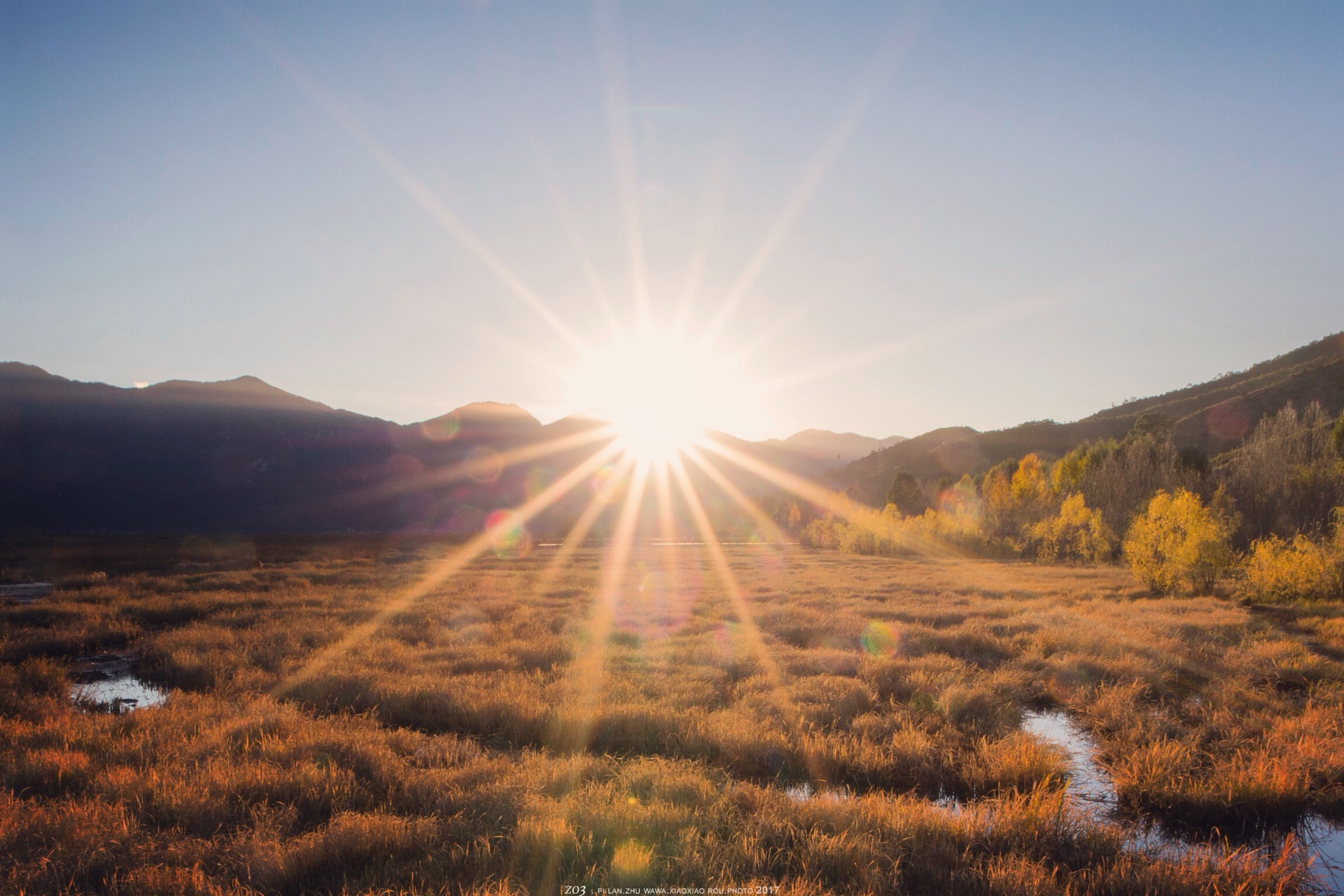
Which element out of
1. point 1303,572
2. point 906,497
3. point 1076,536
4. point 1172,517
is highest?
point 1172,517

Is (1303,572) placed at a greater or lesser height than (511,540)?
greater

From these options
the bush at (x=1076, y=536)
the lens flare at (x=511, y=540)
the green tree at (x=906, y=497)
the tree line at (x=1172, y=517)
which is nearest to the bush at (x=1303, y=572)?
the tree line at (x=1172, y=517)

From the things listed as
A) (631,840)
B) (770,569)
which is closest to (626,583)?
(770,569)

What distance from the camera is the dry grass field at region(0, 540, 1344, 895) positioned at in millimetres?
4562

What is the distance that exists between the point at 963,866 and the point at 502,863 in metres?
3.61

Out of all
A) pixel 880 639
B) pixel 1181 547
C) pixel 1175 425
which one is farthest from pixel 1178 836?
pixel 1175 425

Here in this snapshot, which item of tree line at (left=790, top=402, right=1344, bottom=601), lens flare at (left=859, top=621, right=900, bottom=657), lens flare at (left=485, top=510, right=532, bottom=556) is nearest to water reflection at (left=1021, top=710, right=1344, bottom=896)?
lens flare at (left=859, top=621, right=900, bottom=657)

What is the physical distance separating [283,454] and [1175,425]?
187660mm

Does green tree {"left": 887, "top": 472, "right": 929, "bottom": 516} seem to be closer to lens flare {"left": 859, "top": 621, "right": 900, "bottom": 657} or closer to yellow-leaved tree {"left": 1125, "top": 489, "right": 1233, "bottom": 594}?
yellow-leaved tree {"left": 1125, "top": 489, "right": 1233, "bottom": 594}

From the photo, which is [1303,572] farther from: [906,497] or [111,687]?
[906,497]

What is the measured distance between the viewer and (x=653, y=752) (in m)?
7.68

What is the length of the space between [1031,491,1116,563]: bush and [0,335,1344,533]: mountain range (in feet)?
216

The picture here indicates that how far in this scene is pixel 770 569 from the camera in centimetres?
3794

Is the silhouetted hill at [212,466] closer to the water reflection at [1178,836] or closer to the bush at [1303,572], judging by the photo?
the bush at [1303,572]
